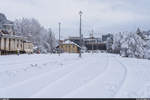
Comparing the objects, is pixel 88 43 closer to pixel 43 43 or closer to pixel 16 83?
pixel 43 43

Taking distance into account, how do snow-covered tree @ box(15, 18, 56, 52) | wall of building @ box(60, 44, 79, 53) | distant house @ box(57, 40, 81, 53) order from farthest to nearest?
1. wall of building @ box(60, 44, 79, 53)
2. distant house @ box(57, 40, 81, 53)
3. snow-covered tree @ box(15, 18, 56, 52)

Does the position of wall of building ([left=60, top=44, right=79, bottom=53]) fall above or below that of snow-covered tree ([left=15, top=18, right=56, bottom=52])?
below

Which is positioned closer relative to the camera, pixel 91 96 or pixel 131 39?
pixel 91 96

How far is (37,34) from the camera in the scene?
8088cm

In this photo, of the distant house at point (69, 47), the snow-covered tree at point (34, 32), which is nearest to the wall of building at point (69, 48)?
the distant house at point (69, 47)

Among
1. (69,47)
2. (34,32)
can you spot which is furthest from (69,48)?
(34,32)

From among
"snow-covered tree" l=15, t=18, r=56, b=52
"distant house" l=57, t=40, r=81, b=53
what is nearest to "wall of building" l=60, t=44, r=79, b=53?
"distant house" l=57, t=40, r=81, b=53

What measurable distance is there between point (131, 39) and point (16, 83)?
167 feet

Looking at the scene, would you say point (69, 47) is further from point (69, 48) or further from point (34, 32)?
point (34, 32)

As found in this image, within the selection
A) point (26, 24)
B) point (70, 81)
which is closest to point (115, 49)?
point (26, 24)

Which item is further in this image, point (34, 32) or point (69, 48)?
point (69, 48)

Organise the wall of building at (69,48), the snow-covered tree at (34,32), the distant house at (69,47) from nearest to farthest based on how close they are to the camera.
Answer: the snow-covered tree at (34,32) < the distant house at (69,47) < the wall of building at (69,48)

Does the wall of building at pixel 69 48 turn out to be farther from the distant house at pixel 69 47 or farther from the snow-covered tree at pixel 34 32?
the snow-covered tree at pixel 34 32

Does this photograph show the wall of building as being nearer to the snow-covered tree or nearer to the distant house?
the distant house
